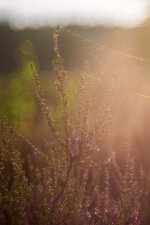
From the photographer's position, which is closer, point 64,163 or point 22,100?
point 64,163

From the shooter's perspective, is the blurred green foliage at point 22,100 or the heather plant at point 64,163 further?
the blurred green foliage at point 22,100

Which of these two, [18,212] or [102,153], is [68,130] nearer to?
[18,212]

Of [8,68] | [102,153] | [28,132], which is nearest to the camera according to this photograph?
[28,132]

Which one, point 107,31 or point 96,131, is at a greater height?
point 96,131

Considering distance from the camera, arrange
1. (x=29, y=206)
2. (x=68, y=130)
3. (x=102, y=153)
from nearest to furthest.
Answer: (x=68, y=130) → (x=29, y=206) → (x=102, y=153)

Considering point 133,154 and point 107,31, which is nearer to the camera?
point 133,154

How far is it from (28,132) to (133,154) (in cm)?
138

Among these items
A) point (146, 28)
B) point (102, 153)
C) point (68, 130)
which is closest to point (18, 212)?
point (68, 130)

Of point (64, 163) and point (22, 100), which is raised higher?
point (64, 163)

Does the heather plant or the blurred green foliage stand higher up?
the heather plant

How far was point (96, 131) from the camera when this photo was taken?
1958 millimetres

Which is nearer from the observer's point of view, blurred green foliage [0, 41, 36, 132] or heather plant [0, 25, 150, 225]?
heather plant [0, 25, 150, 225]

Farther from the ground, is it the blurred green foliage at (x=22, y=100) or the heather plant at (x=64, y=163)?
the heather plant at (x=64, y=163)

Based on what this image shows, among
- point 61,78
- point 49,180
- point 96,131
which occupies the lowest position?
point 49,180
